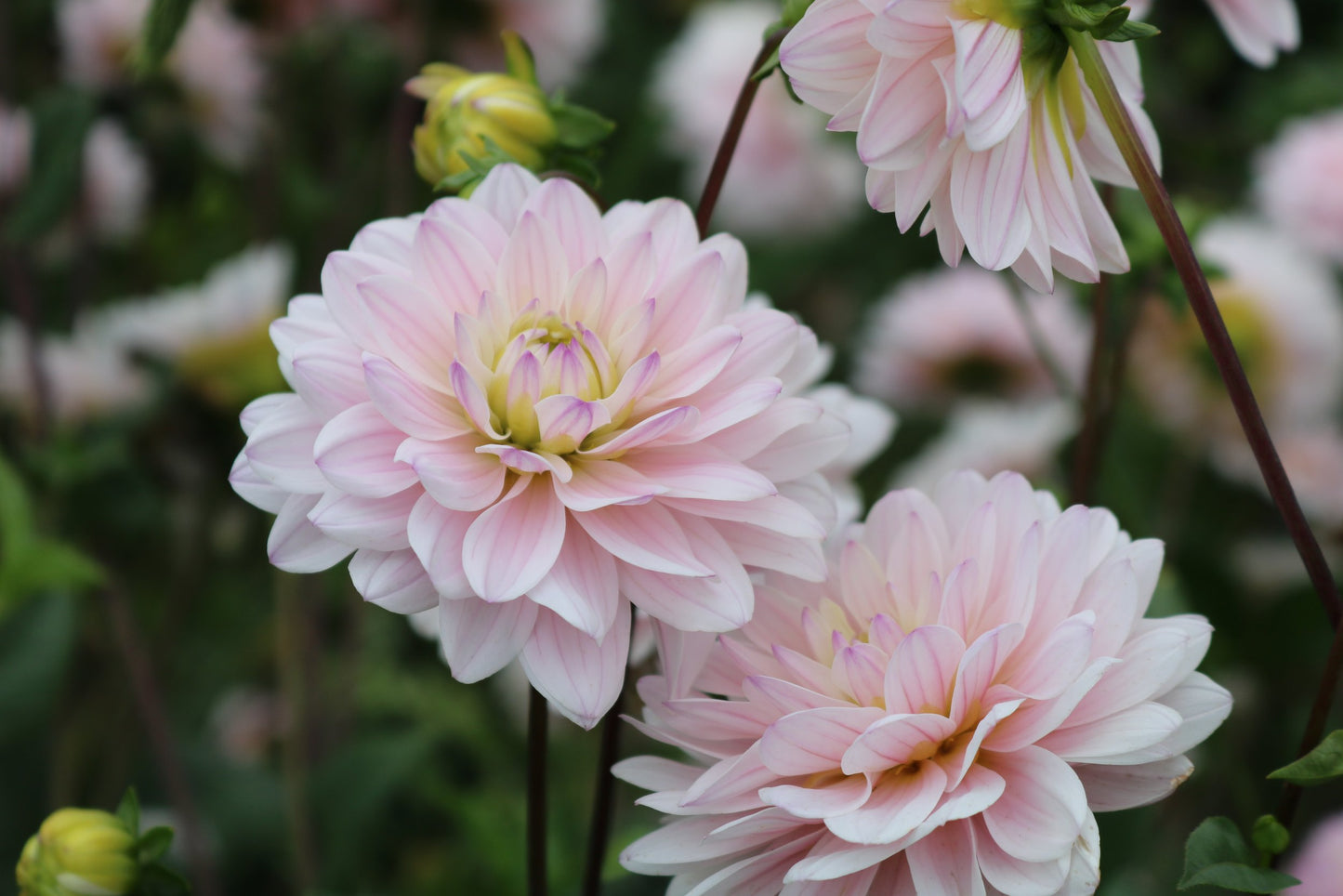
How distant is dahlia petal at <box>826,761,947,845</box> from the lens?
39 cm

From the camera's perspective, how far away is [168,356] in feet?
3.29

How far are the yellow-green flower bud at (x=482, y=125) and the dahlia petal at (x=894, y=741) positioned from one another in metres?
0.28

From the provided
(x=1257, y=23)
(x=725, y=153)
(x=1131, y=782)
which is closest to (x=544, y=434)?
(x=725, y=153)

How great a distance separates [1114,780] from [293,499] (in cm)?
31

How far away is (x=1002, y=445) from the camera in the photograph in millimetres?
1079

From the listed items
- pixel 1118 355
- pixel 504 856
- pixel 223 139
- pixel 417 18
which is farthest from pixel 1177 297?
pixel 223 139

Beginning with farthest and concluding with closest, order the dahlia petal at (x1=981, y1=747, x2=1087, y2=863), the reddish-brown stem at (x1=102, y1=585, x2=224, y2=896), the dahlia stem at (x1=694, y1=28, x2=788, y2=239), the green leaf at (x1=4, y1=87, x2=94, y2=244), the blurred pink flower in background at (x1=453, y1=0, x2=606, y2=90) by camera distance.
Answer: the blurred pink flower in background at (x1=453, y1=0, x2=606, y2=90), the green leaf at (x1=4, y1=87, x2=94, y2=244), the reddish-brown stem at (x1=102, y1=585, x2=224, y2=896), the dahlia stem at (x1=694, y1=28, x2=788, y2=239), the dahlia petal at (x1=981, y1=747, x2=1087, y2=863)

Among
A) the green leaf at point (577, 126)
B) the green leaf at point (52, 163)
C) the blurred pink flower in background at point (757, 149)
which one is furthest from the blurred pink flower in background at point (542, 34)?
the green leaf at point (577, 126)

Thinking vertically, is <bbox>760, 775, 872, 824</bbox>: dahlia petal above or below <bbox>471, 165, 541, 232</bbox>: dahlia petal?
below

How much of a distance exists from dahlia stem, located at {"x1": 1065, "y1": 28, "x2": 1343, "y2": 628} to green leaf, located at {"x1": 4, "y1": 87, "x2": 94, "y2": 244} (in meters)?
0.74

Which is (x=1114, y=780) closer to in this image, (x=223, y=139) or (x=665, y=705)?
(x=665, y=705)

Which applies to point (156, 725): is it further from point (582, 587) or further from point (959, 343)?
point (959, 343)

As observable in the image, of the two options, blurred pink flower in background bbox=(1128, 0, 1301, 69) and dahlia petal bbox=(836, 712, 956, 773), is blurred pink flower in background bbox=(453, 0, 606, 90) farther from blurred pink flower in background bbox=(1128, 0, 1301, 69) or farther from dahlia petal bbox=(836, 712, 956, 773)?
dahlia petal bbox=(836, 712, 956, 773)

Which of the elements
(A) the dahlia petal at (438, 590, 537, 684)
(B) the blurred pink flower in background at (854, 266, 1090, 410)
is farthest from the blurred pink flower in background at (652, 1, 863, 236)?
(A) the dahlia petal at (438, 590, 537, 684)
